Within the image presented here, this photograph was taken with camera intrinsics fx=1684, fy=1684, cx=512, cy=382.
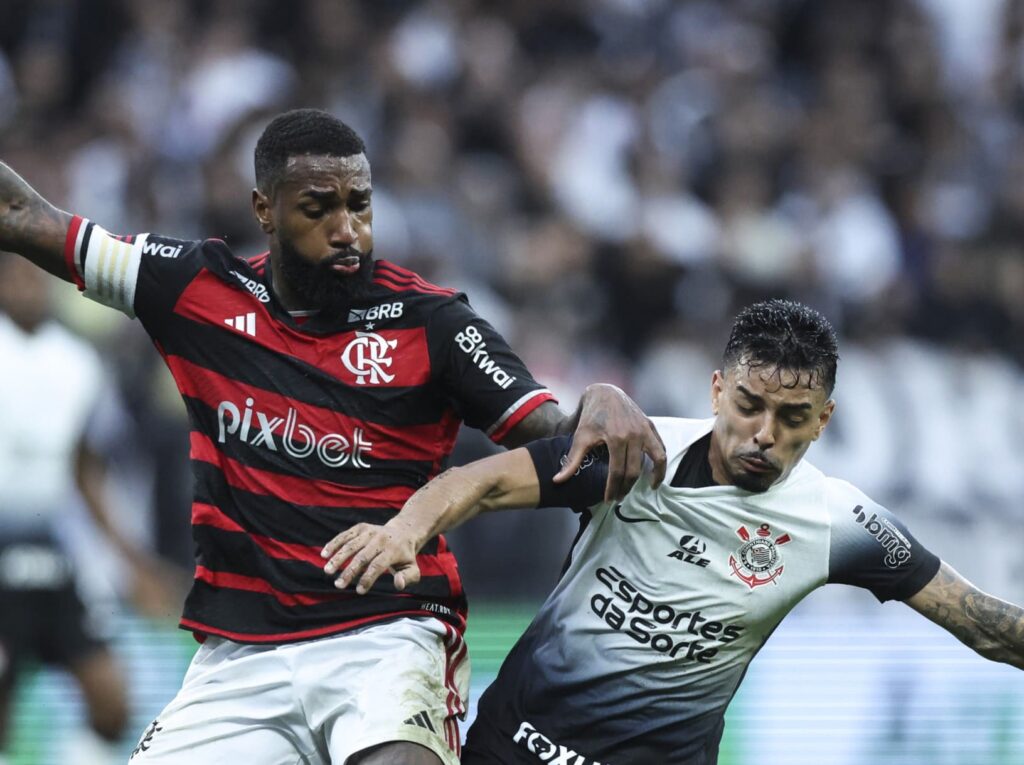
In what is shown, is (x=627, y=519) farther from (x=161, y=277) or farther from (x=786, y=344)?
(x=161, y=277)

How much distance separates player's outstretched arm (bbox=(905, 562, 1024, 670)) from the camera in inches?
177

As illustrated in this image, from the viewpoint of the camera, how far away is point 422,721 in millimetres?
4336

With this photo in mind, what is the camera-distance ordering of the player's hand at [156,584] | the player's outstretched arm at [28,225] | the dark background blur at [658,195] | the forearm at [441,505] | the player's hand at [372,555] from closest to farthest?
the player's hand at [372,555] → the forearm at [441,505] → the player's outstretched arm at [28,225] → the player's hand at [156,584] → the dark background blur at [658,195]

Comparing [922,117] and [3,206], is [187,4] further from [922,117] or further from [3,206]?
[3,206]

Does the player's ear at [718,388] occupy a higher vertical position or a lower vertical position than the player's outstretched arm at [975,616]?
higher

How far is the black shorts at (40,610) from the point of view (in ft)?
29.0

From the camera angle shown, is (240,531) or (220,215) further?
(220,215)

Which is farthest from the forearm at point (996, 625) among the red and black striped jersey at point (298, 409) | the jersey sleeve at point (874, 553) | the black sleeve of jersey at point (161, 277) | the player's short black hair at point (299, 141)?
the black sleeve of jersey at point (161, 277)

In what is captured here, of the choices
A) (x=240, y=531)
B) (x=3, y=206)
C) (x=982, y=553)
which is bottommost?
(x=982, y=553)

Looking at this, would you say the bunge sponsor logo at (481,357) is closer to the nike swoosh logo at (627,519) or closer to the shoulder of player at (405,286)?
the shoulder of player at (405,286)

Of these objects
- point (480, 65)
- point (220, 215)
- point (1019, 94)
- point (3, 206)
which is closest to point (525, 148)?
point (480, 65)

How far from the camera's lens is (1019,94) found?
1288 centimetres

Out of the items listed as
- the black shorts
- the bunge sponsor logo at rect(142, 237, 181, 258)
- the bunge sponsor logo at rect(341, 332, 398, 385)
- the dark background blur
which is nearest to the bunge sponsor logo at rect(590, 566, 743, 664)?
the bunge sponsor logo at rect(341, 332, 398, 385)

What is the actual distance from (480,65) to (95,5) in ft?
8.81
